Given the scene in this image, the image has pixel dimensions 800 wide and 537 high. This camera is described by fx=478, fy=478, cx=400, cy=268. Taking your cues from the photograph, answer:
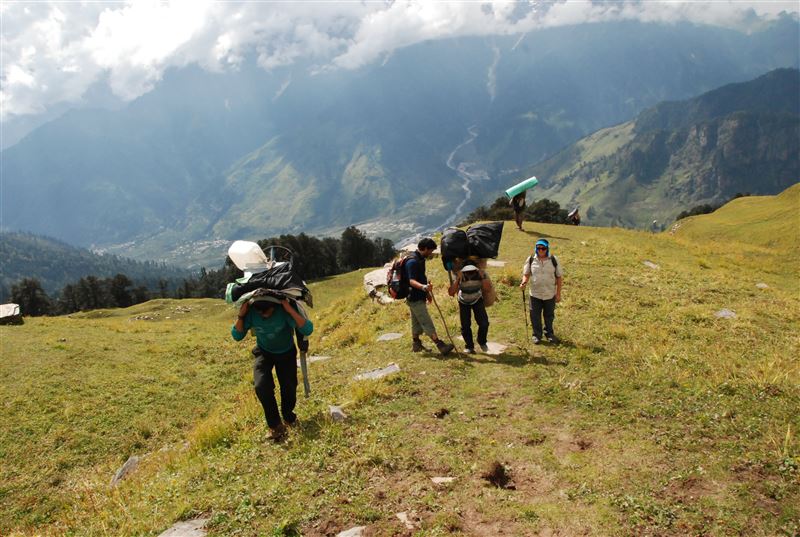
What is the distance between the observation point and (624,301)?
1839 centimetres

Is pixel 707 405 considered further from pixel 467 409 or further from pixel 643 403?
pixel 467 409

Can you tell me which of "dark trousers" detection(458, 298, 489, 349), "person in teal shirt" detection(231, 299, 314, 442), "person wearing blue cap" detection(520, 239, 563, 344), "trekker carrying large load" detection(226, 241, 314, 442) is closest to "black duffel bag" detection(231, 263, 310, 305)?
"trekker carrying large load" detection(226, 241, 314, 442)

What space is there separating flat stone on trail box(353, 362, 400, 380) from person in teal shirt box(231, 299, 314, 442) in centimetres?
329

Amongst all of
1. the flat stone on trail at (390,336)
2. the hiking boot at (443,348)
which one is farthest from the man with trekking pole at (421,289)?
the flat stone on trail at (390,336)

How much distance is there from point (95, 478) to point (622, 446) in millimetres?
12289

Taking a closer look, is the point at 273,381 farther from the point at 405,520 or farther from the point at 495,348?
the point at 495,348

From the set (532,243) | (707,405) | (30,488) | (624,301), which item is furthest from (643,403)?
(532,243)

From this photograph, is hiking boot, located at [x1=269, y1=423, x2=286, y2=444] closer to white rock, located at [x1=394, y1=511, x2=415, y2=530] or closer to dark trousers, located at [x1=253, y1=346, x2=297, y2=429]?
dark trousers, located at [x1=253, y1=346, x2=297, y2=429]

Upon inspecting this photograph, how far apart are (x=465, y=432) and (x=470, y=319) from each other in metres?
4.91

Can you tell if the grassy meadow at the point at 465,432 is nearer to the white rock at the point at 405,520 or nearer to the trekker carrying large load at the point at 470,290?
the white rock at the point at 405,520

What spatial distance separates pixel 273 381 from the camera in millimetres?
9719

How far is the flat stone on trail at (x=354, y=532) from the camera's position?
639 centimetres

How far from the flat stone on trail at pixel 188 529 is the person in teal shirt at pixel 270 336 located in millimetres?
2585

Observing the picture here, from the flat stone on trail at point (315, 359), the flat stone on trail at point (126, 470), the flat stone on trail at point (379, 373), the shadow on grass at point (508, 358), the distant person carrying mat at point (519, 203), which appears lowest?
the flat stone on trail at point (126, 470)
